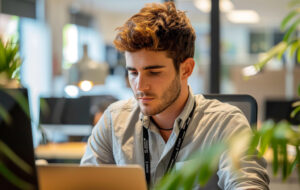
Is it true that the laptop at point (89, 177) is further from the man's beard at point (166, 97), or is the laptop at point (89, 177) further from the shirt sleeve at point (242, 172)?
the man's beard at point (166, 97)

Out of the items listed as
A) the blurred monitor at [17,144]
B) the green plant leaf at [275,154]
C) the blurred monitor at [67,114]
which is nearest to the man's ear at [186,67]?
the blurred monitor at [17,144]

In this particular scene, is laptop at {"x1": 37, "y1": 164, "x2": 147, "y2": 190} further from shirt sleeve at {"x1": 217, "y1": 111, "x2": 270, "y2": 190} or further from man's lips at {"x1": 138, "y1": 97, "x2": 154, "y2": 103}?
man's lips at {"x1": 138, "y1": 97, "x2": 154, "y2": 103}

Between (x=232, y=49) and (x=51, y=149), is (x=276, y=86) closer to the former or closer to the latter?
(x=51, y=149)

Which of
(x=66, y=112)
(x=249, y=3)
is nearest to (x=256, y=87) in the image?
(x=249, y=3)

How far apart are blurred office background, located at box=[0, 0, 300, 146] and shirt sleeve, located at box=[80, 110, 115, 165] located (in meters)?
0.88

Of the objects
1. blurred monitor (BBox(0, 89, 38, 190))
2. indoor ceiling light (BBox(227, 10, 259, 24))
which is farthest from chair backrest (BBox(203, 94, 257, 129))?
indoor ceiling light (BBox(227, 10, 259, 24))

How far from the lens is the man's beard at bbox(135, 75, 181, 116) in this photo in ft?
5.46

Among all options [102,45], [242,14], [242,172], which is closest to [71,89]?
[242,172]

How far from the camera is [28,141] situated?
92 centimetres

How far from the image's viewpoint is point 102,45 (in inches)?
458

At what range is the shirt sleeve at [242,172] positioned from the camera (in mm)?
1421

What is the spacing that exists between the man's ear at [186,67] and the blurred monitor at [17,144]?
95 cm

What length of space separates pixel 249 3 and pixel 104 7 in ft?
19.9

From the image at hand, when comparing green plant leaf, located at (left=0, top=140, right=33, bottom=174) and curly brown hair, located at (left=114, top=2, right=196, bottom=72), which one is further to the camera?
curly brown hair, located at (left=114, top=2, right=196, bottom=72)
